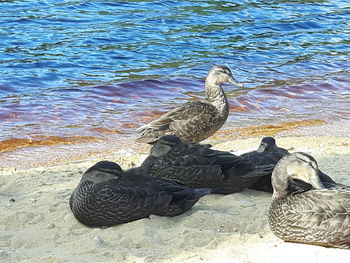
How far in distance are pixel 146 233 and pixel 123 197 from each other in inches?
18.6

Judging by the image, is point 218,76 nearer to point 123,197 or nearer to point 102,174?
point 102,174

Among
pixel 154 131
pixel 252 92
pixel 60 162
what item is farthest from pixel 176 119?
pixel 252 92

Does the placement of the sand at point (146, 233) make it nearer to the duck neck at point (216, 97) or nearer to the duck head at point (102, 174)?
the duck head at point (102, 174)

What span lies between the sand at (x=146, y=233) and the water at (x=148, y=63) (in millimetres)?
2718

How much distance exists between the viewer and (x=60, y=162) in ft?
31.2

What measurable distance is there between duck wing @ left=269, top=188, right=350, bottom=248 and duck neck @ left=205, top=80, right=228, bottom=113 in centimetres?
363

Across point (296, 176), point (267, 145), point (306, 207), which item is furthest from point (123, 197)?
point (267, 145)

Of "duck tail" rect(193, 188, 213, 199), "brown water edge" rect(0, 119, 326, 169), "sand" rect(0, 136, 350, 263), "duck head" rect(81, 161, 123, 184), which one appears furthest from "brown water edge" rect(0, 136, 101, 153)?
"duck tail" rect(193, 188, 213, 199)

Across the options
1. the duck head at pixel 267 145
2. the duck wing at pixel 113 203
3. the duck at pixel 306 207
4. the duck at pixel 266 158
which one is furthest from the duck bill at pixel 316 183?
the duck head at pixel 267 145

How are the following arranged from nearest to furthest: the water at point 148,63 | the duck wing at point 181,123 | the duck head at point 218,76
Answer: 1. the duck wing at point 181,123
2. the duck head at point 218,76
3. the water at point 148,63

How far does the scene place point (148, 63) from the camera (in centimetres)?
1562

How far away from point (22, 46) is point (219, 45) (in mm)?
4377

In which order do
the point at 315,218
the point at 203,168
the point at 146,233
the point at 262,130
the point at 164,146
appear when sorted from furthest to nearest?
the point at 262,130
the point at 164,146
the point at 203,168
the point at 146,233
the point at 315,218

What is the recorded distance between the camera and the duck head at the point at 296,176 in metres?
6.13
